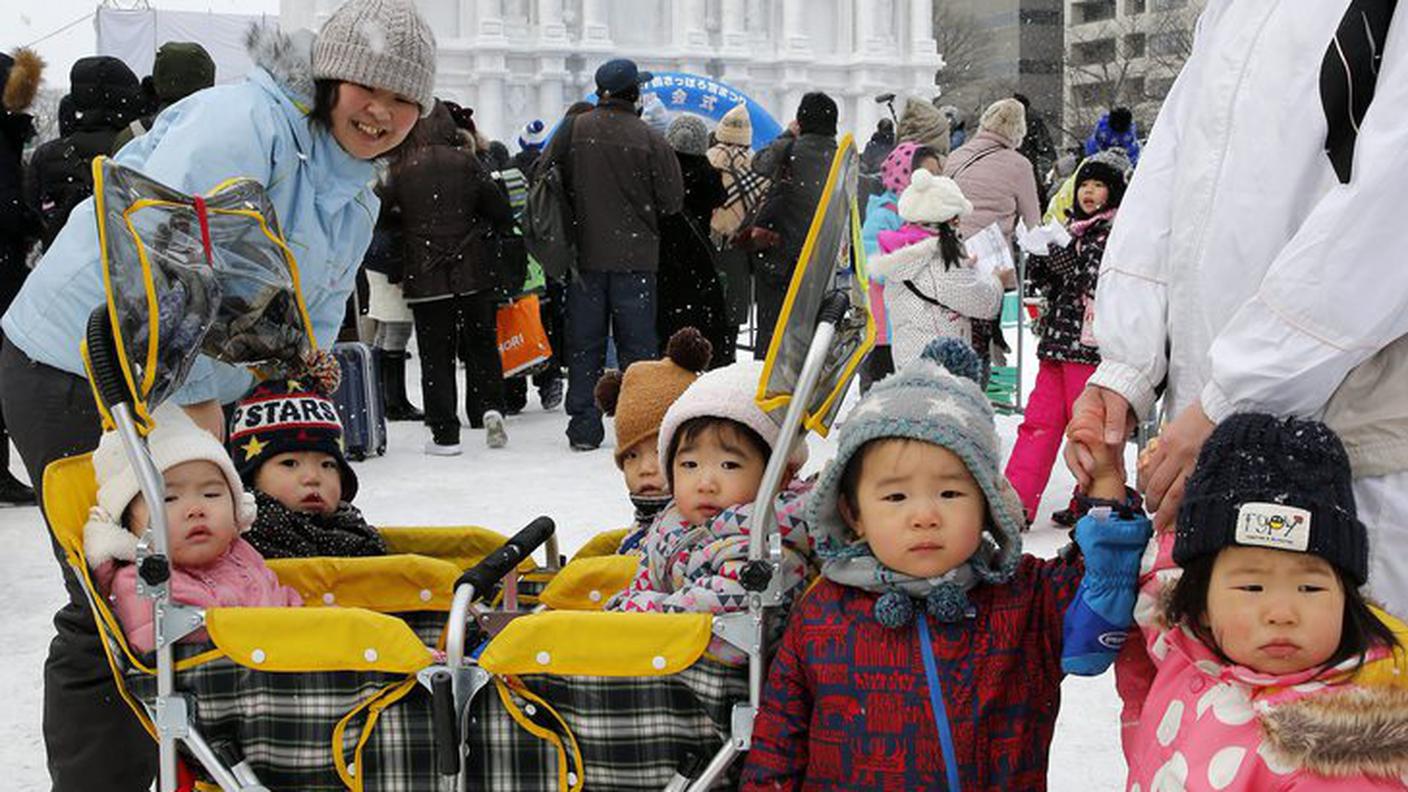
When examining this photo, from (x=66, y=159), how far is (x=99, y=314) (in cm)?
511

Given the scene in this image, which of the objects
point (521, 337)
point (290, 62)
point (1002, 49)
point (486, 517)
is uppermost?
point (1002, 49)

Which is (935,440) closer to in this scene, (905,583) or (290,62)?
(905,583)

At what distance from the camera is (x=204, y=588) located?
2.76m

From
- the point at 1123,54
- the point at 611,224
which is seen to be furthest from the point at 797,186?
the point at 1123,54

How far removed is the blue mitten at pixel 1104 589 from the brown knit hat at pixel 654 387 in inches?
52.7

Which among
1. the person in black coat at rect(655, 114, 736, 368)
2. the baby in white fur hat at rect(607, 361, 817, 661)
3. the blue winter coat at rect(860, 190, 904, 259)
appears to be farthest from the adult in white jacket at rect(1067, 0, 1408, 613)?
the person in black coat at rect(655, 114, 736, 368)

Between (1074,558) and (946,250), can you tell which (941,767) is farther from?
(946,250)

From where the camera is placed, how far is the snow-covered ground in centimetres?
393

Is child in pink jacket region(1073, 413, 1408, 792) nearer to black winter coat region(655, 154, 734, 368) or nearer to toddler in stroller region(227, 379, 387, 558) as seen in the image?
toddler in stroller region(227, 379, 387, 558)

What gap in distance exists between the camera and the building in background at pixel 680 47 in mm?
30641

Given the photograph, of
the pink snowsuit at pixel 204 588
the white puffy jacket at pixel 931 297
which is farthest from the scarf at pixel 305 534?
the white puffy jacket at pixel 931 297

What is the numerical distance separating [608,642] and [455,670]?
0.25 meters

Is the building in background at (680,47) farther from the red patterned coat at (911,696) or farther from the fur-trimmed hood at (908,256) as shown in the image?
the red patterned coat at (911,696)

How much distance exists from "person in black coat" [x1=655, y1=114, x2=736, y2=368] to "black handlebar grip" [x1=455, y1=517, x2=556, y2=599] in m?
5.88
